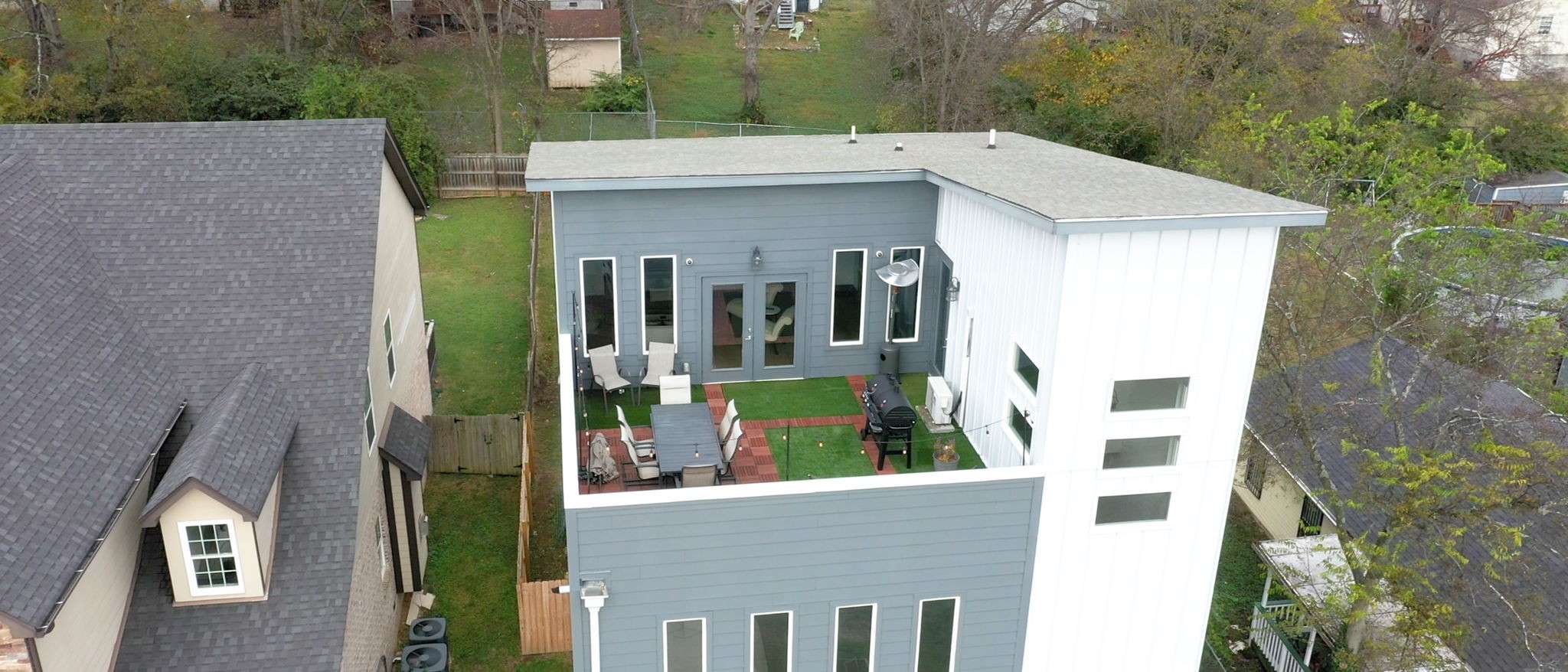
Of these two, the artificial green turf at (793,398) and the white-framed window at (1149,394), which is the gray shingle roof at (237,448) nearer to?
the artificial green turf at (793,398)

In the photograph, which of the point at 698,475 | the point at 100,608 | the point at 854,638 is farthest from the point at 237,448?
the point at 854,638

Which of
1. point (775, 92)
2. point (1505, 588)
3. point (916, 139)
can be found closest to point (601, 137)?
point (775, 92)

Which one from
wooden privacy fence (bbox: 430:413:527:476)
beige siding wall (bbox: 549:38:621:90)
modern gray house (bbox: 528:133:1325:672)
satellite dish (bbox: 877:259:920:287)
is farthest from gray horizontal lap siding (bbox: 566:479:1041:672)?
beige siding wall (bbox: 549:38:621:90)

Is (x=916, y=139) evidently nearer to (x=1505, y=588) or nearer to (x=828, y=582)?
(x=828, y=582)

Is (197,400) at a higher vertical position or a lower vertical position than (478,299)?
higher

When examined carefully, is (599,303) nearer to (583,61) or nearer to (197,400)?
(197,400)

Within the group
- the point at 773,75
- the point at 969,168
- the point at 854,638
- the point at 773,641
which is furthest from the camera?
the point at 773,75
